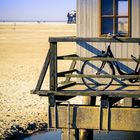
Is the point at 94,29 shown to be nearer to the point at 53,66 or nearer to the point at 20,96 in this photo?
the point at 53,66

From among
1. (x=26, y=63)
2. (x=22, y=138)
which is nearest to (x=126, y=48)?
(x=22, y=138)

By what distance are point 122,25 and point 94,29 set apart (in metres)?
0.75

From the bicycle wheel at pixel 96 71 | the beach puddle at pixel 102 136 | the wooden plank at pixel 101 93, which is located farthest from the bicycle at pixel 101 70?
the beach puddle at pixel 102 136

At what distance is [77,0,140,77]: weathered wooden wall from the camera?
13414mm

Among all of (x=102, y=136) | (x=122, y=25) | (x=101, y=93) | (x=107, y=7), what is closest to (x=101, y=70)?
(x=122, y=25)

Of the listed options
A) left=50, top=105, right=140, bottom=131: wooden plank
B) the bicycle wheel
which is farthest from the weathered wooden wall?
left=50, top=105, right=140, bottom=131: wooden plank

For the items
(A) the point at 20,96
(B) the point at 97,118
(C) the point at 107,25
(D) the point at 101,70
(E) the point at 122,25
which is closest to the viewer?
(B) the point at 97,118

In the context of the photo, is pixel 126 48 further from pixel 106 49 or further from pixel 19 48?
pixel 19 48

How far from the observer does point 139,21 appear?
43.9 ft

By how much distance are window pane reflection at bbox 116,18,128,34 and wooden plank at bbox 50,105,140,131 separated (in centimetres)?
283

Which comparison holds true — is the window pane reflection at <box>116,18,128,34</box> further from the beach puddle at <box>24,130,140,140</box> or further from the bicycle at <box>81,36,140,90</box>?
the beach puddle at <box>24,130,140,140</box>

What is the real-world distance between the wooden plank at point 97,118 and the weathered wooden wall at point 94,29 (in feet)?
7.87

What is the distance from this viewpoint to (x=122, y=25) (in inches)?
531

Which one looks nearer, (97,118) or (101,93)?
(101,93)
